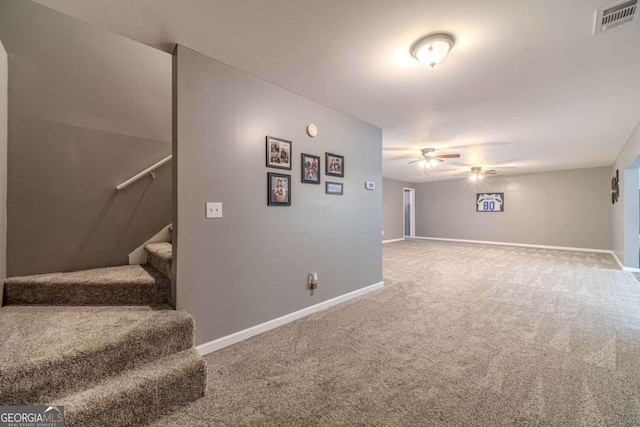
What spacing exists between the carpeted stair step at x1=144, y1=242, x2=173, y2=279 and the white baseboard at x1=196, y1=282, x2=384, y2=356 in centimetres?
69

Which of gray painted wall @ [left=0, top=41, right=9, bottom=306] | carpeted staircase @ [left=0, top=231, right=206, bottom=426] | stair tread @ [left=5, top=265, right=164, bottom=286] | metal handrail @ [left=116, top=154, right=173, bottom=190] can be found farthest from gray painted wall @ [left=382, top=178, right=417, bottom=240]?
gray painted wall @ [left=0, top=41, right=9, bottom=306]

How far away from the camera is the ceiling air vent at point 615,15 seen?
4.92ft

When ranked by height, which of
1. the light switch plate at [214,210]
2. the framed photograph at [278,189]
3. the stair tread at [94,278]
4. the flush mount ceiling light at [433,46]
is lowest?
the stair tread at [94,278]

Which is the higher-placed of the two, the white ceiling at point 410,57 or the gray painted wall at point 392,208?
the white ceiling at point 410,57

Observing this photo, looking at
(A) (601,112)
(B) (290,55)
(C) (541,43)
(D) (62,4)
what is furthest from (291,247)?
(A) (601,112)

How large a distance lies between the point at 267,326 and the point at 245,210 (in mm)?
1149

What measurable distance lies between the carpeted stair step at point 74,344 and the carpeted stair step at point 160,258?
374 mm

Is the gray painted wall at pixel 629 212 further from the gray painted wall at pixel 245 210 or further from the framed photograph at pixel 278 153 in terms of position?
the framed photograph at pixel 278 153

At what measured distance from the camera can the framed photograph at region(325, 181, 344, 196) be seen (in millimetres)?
3064

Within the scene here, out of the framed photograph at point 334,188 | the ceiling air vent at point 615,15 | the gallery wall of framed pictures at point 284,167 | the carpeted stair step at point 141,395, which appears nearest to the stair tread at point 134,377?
the carpeted stair step at point 141,395

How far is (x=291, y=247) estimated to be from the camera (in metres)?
2.69

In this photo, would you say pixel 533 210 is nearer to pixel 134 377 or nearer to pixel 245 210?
pixel 245 210

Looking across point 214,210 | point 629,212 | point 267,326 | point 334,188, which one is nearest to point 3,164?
point 214,210

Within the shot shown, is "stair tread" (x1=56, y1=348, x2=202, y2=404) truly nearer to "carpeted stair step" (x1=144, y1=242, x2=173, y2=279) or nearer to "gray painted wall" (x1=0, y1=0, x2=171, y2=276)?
"carpeted stair step" (x1=144, y1=242, x2=173, y2=279)
